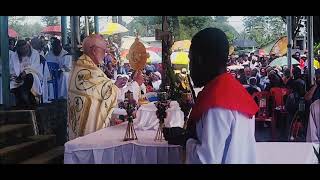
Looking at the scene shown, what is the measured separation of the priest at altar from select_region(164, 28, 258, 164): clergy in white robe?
2.27 feet

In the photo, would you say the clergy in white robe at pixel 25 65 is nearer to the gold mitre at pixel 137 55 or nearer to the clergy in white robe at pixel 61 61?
the clergy in white robe at pixel 61 61

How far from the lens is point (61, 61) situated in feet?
14.9

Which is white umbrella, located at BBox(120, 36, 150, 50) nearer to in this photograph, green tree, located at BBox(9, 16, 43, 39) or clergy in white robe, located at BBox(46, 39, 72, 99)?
clergy in white robe, located at BBox(46, 39, 72, 99)

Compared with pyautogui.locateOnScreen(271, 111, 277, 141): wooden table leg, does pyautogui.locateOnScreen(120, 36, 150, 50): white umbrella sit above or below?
above

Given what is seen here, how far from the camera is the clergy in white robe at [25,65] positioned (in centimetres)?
454

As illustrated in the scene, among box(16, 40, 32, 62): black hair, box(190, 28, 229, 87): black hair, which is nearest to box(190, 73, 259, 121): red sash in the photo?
box(190, 28, 229, 87): black hair

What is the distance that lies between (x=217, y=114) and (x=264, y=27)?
1091mm

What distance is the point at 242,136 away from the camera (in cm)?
387

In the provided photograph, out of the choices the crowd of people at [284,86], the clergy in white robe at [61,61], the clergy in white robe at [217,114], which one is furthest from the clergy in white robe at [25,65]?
the crowd of people at [284,86]

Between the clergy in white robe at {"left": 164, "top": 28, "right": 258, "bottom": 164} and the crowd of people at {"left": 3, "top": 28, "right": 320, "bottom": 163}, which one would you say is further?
the crowd of people at {"left": 3, "top": 28, "right": 320, "bottom": 163}

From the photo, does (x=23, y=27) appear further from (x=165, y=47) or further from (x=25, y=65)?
(x=165, y=47)

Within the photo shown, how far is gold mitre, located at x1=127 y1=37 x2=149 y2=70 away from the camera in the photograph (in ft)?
14.8
